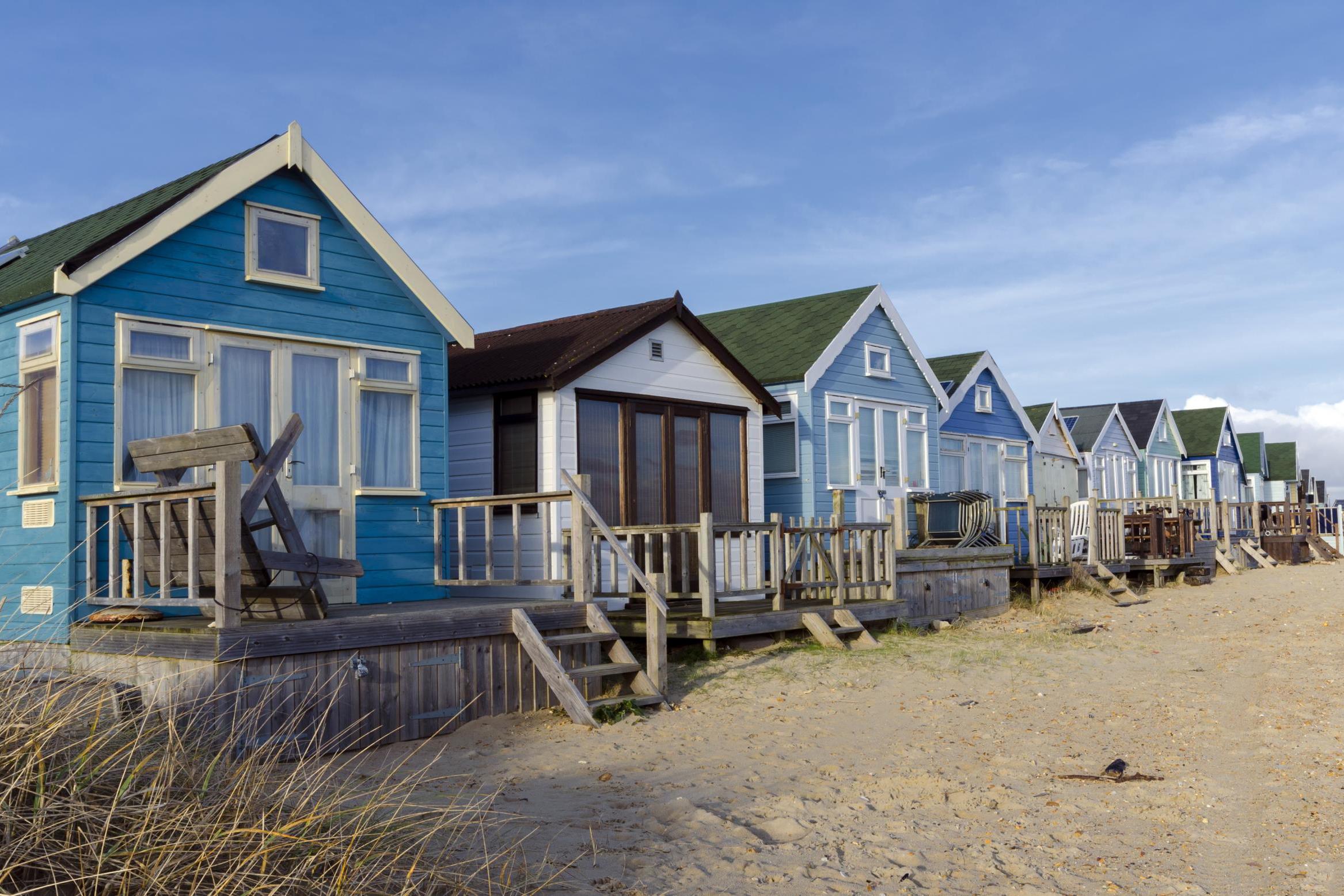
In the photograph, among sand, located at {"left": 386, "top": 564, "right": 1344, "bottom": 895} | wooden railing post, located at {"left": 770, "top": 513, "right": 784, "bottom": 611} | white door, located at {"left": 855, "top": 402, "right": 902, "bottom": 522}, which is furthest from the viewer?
→ white door, located at {"left": 855, "top": 402, "right": 902, "bottom": 522}

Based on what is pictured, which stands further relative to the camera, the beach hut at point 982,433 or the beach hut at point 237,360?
the beach hut at point 982,433

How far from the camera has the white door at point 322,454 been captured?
37.1 feet

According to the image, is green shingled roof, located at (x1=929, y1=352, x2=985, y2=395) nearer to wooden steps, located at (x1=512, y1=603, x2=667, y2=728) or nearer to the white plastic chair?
the white plastic chair

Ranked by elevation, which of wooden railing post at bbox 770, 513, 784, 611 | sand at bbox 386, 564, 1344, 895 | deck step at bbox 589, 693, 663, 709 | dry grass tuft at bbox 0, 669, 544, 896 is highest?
wooden railing post at bbox 770, 513, 784, 611

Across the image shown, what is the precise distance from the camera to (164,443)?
354 inches

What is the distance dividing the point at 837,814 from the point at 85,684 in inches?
164

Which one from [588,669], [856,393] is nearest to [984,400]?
[856,393]

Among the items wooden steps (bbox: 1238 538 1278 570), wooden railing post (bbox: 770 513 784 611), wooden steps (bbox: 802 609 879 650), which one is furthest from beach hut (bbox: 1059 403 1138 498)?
wooden railing post (bbox: 770 513 784 611)

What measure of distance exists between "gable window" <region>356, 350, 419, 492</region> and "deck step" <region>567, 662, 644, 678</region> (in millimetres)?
2996

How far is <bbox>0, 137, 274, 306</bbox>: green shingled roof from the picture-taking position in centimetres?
993

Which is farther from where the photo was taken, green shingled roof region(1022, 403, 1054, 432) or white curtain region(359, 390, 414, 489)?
green shingled roof region(1022, 403, 1054, 432)

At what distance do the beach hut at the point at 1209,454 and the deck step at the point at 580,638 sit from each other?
37.3m

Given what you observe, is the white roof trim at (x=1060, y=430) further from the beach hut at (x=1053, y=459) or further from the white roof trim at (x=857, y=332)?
the white roof trim at (x=857, y=332)

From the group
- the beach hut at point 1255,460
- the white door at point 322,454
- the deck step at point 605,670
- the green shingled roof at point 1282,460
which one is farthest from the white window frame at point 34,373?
the green shingled roof at point 1282,460
